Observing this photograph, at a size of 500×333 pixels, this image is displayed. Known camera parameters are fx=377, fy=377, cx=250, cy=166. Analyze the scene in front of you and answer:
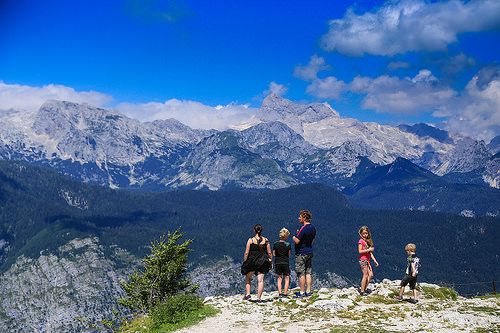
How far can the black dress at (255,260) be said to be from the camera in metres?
25.3

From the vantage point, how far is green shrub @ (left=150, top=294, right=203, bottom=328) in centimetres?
2217

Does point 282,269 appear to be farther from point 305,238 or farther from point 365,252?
point 365,252

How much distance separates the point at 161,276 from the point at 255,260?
11760mm

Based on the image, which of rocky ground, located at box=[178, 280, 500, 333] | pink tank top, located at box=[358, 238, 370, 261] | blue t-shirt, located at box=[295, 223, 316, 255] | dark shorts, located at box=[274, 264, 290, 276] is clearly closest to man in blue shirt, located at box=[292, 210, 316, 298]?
blue t-shirt, located at box=[295, 223, 316, 255]

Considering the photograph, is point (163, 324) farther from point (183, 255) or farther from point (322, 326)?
point (183, 255)

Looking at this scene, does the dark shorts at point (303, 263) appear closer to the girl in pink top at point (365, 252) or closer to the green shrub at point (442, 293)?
the girl in pink top at point (365, 252)

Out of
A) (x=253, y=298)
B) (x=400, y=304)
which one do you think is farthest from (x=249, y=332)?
(x=400, y=304)

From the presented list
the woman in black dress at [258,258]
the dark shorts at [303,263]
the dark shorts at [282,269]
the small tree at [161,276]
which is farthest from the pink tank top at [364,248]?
the small tree at [161,276]

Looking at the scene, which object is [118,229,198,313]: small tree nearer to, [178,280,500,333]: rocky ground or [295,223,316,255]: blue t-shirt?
[178,280,500,333]: rocky ground

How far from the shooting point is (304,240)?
84.9 ft

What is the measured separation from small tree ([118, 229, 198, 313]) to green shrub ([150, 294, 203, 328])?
7.04 m

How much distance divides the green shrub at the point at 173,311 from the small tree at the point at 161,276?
277 inches

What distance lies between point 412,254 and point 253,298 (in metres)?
11.5

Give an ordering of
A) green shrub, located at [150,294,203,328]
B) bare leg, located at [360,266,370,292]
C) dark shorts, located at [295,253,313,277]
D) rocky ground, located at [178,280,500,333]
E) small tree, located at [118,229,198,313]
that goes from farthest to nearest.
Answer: small tree, located at [118,229,198,313] < dark shorts, located at [295,253,313,277] < bare leg, located at [360,266,370,292] < green shrub, located at [150,294,203,328] < rocky ground, located at [178,280,500,333]
